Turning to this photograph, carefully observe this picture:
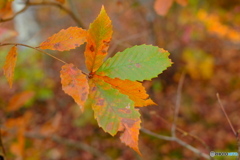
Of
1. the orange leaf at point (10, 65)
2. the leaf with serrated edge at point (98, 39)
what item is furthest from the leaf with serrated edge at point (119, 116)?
the orange leaf at point (10, 65)

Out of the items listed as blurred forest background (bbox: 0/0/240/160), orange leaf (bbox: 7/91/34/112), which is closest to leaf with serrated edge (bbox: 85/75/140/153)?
orange leaf (bbox: 7/91/34/112)

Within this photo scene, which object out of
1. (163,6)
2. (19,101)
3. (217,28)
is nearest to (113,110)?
(163,6)

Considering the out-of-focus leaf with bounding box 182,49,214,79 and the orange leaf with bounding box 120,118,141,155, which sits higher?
the out-of-focus leaf with bounding box 182,49,214,79

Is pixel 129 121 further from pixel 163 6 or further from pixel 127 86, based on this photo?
pixel 163 6

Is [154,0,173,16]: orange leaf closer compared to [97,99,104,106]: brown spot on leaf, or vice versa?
[97,99,104,106]: brown spot on leaf

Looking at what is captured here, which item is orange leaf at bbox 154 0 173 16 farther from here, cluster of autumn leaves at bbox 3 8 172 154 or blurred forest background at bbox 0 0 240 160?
blurred forest background at bbox 0 0 240 160

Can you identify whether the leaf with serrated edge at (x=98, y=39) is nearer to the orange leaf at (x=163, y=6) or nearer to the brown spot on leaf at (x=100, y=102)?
the brown spot on leaf at (x=100, y=102)

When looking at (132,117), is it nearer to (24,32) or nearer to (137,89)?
(137,89)
